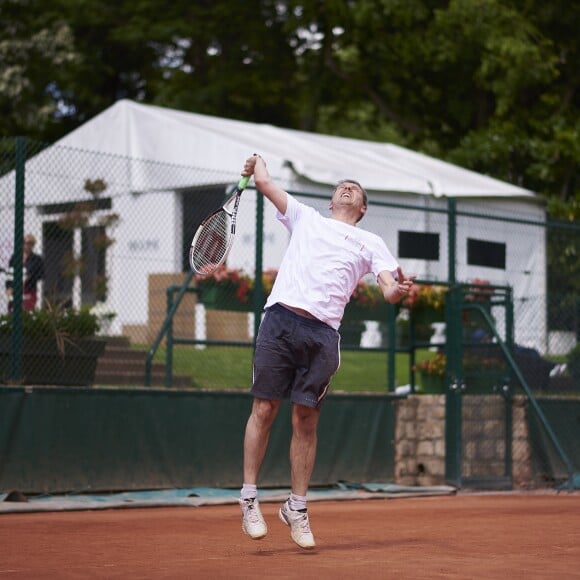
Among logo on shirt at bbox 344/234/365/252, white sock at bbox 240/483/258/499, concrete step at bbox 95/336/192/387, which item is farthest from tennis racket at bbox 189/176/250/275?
concrete step at bbox 95/336/192/387

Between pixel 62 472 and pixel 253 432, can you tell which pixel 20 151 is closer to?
pixel 62 472

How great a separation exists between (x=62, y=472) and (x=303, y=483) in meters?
3.89

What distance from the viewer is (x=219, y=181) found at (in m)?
13.2

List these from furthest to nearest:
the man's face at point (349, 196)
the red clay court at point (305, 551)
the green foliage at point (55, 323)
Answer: the green foliage at point (55, 323) < the man's face at point (349, 196) < the red clay court at point (305, 551)

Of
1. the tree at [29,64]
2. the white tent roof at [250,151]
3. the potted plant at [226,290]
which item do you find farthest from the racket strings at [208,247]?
the tree at [29,64]

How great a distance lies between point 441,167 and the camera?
779 inches

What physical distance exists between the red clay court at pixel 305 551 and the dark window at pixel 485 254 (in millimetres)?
3337

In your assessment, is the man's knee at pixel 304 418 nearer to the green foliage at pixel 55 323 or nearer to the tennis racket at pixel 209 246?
the tennis racket at pixel 209 246

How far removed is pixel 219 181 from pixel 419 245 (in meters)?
2.04

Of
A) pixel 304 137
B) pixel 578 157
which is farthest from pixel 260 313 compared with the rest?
pixel 578 157

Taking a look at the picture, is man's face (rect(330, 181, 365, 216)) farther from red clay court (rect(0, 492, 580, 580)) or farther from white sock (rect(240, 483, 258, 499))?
red clay court (rect(0, 492, 580, 580))

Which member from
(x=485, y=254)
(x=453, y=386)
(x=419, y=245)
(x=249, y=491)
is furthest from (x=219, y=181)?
(x=249, y=491)

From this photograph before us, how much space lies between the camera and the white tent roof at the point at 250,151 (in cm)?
1730

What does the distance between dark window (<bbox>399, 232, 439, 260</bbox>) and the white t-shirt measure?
18.4 feet
